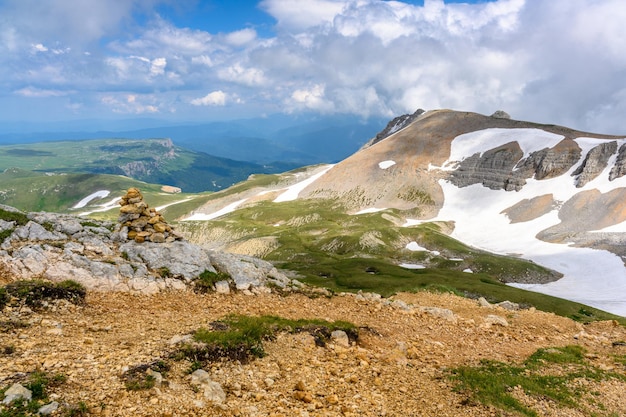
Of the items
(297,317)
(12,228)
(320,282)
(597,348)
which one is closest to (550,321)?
(597,348)

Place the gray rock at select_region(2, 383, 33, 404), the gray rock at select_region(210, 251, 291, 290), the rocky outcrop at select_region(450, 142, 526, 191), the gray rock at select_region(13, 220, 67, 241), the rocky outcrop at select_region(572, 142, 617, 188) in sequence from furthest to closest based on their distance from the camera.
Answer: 1. the rocky outcrop at select_region(450, 142, 526, 191)
2. the rocky outcrop at select_region(572, 142, 617, 188)
3. the gray rock at select_region(210, 251, 291, 290)
4. the gray rock at select_region(13, 220, 67, 241)
5. the gray rock at select_region(2, 383, 33, 404)

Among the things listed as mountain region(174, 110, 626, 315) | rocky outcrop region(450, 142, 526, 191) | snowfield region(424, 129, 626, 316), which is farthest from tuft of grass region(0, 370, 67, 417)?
rocky outcrop region(450, 142, 526, 191)

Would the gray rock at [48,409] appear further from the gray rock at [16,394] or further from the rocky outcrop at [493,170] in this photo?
the rocky outcrop at [493,170]

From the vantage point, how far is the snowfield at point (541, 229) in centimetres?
9481

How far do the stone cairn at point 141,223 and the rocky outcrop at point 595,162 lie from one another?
179m

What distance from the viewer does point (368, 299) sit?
26781 mm

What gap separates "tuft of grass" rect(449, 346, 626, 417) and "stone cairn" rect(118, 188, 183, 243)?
19.6 meters

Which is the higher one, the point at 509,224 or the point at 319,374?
the point at 319,374

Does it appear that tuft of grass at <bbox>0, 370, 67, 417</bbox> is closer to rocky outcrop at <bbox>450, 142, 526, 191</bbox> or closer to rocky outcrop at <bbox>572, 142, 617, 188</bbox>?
rocky outcrop at <bbox>572, 142, 617, 188</bbox>

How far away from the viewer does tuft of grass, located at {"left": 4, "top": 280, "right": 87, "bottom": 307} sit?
627 inches

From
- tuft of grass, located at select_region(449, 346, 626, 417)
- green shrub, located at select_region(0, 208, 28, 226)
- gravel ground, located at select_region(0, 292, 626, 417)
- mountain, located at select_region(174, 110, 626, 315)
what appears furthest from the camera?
mountain, located at select_region(174, 110, 626, 315)

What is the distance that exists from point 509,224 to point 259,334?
532 feet

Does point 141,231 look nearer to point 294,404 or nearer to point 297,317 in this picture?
point 297,317

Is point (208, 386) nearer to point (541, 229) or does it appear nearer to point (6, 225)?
point (6, 225)
